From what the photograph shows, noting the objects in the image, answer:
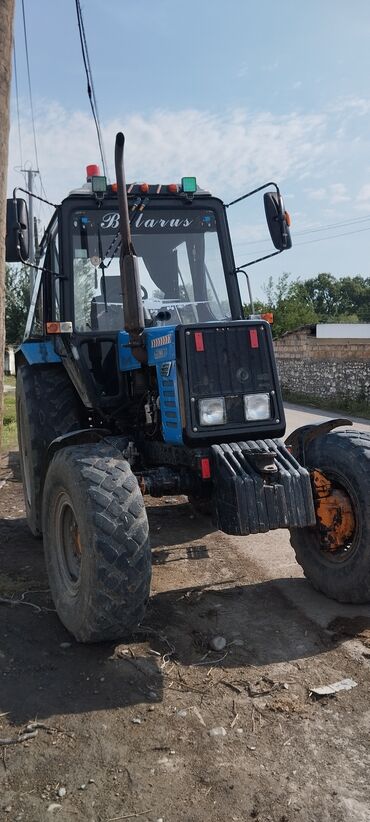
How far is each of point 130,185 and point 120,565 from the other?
292 cm

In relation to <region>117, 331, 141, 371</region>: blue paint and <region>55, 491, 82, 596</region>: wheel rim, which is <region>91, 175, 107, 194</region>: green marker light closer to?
<region>117, 331, 141, 371</region>: blue paint

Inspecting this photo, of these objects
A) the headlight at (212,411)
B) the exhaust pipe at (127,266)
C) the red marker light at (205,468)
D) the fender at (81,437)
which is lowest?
the red marker light at (205,468)

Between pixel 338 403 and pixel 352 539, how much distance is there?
14407 mm

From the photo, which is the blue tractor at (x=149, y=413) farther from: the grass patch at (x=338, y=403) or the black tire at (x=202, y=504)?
the grass patch at (x=338, y=403)

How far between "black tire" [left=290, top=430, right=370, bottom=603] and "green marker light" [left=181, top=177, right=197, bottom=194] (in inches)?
82.6

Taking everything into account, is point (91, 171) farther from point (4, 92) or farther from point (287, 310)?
point (287, 310)

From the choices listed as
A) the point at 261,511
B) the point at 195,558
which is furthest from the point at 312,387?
the point at 261,511

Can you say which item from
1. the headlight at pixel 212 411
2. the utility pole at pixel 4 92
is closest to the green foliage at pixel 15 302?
the utility pole at pixel 4 92

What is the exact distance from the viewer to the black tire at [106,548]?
3.41 m

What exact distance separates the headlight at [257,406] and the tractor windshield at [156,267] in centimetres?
102

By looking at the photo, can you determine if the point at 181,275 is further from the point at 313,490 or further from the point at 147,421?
the point at 313,490

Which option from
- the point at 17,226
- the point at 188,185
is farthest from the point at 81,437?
the point at 188,185

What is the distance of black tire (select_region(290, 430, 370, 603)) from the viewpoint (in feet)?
13.2

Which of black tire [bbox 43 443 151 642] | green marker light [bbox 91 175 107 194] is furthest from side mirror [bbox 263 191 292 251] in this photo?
black tire [bbox 43 443 151 642]
